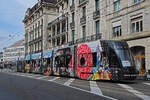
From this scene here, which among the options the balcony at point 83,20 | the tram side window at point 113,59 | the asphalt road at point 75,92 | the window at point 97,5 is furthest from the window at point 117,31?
the asphalt road at point 75,92

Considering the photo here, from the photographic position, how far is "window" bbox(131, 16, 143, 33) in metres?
21.7

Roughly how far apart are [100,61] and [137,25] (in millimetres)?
9617

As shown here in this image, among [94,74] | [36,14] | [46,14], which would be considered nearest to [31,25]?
[36,14]

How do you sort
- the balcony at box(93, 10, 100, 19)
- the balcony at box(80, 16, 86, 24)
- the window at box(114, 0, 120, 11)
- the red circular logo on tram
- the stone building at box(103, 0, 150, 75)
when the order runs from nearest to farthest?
1. the red circular logo on tram
2. the stone building at box(103, 0, 150, 75)
3. the window at box(114, 0, 120, 11)
4. the balcony at box(93, 10, 100, 19)
5. the balcony at box(80, 16, 86, 24)

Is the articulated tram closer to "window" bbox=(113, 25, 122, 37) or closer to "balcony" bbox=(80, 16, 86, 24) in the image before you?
"window" bbox=(113, 25, 122, 37)

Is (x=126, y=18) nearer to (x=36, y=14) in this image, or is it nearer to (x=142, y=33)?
(x=142, y=33)

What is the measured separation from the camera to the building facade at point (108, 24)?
2134 centimetres

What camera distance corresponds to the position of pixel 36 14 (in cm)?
5469

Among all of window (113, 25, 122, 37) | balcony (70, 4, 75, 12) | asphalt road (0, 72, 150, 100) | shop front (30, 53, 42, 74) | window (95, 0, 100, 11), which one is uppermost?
balcony (70, 4, 75, 12)

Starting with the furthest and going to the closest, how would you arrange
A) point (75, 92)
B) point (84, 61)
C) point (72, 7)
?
point (72, 7) < point (84, 61) < point (75, 92)

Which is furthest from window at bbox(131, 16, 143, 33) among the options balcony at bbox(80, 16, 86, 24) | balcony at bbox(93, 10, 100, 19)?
balcony at bbox(80, 16, 86, 24)

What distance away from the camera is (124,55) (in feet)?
46.0

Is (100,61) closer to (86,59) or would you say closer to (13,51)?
(86,59)

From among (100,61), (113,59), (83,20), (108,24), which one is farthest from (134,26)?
(83,20)
